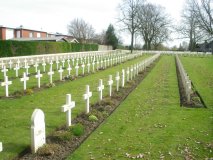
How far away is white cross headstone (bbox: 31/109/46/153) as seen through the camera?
6167mm

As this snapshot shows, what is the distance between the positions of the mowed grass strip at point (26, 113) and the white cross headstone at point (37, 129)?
41 centimetres

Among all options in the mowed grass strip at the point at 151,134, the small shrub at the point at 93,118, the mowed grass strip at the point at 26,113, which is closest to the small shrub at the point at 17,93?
the mowed grass strip at the point at 26,113

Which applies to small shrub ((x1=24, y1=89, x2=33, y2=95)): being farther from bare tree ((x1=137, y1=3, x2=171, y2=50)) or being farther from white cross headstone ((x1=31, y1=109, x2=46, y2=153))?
bare tree ((x1=137, y1=3, x2=171, y2=50))

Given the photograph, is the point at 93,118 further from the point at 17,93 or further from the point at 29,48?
the point at 29,48

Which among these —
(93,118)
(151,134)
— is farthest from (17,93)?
(151,134)

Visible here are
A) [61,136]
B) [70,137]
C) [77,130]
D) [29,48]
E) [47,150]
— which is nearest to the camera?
[47,150]

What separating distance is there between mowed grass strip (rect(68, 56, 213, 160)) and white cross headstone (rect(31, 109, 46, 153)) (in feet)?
2.42

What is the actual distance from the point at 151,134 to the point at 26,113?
13.5 feet

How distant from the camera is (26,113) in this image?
9.98 meters

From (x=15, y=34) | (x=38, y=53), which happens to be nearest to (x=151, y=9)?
(x=15, y=34)

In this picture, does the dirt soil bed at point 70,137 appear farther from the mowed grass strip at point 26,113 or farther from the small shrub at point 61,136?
the mowed grass strip at point 26,113

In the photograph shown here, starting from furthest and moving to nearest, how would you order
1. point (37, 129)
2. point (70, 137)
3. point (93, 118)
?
point (93, 118)
point (70, 137)
point (37, 129)

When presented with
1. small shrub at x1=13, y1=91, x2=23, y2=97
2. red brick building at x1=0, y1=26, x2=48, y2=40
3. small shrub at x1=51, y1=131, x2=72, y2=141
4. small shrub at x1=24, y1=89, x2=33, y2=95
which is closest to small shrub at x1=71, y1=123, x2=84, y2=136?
small shrub at x1=51, y1=131, x2=72, y2=141

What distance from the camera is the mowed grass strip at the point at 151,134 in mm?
6673
